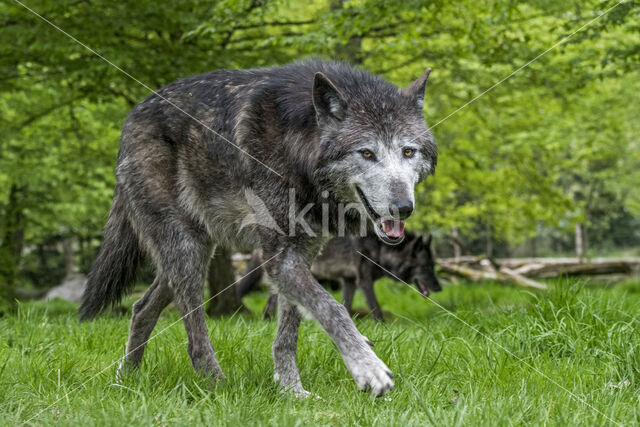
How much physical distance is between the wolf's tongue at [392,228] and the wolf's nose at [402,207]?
111 millimetres

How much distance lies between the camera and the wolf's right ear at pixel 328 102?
3.39m

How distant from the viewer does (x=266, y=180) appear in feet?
11.8

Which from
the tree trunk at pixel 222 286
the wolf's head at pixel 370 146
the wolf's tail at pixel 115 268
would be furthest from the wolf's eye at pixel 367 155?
the tree trunk at pixel 222 286

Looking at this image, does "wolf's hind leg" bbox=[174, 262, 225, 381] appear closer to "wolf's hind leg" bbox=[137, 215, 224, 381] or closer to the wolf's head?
"wolf's hind leg" bbox=[137, 215, 224, 381]

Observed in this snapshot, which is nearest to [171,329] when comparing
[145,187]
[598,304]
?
[145,187]

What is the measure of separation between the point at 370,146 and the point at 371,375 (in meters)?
1.31

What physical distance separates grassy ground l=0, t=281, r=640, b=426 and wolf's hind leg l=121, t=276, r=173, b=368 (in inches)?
5.8

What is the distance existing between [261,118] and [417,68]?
6861mm

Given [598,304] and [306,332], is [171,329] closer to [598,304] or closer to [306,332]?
[306,332]

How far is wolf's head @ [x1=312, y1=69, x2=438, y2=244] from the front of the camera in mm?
3268

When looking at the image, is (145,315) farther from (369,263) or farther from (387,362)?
(369,263)

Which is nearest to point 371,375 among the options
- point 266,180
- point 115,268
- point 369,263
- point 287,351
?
point 287,351

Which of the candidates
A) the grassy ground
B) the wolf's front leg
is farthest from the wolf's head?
the grassy ground

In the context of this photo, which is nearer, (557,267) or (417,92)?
(417,92)
